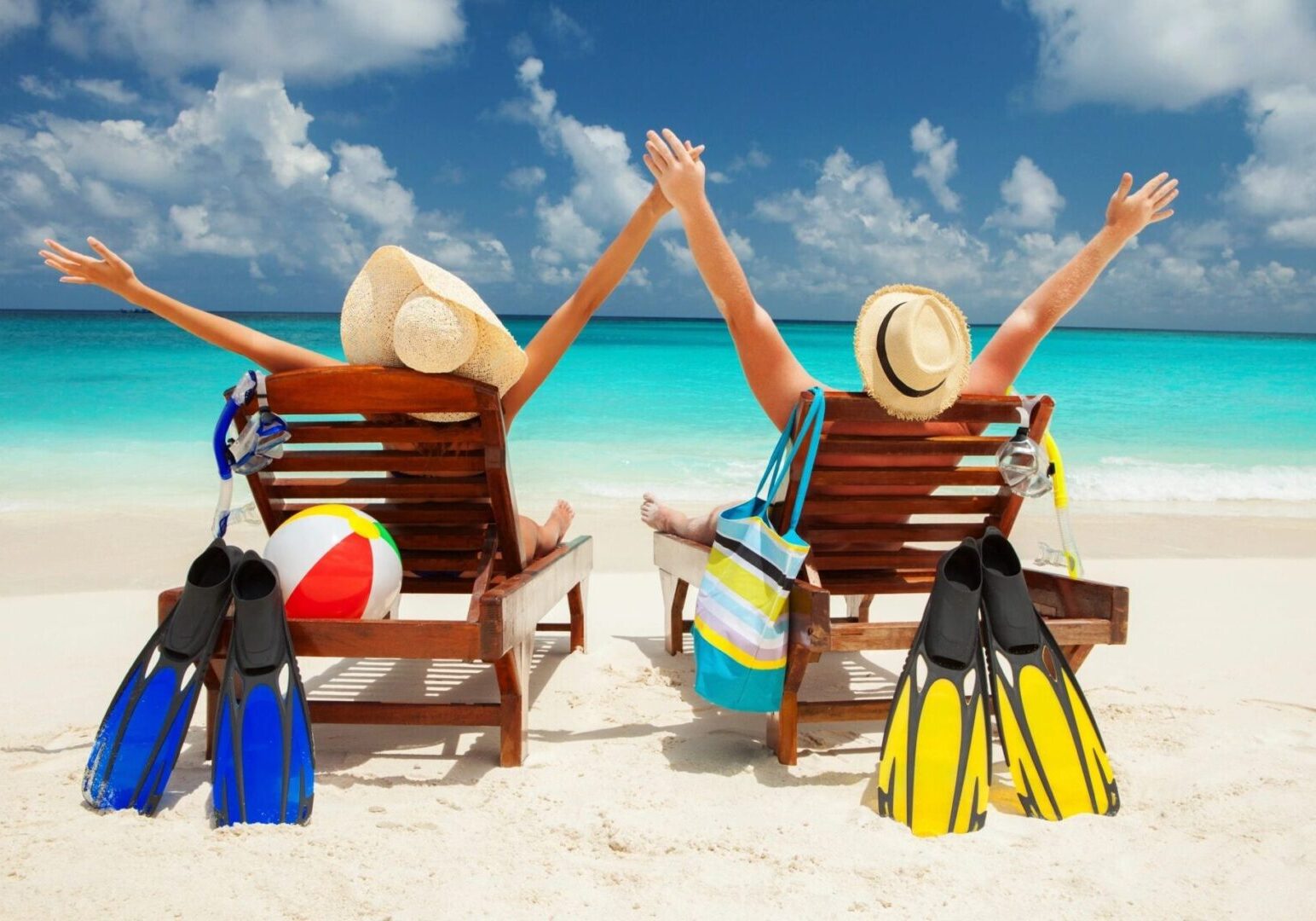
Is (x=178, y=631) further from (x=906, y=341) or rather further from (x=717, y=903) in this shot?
(x=906, y=341)

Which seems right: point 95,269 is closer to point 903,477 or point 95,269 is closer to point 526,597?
point 526,597

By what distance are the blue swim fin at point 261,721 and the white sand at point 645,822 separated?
99mm

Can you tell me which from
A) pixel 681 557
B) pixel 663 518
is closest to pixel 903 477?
pixel 681 557

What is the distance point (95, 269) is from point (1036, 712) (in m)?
3.35

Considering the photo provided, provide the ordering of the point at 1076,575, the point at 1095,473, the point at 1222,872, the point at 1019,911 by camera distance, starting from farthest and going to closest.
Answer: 1. the point at 1095,473
2. the point at 1076,575
3. the point at 1222,872
4. the point at 1019,911

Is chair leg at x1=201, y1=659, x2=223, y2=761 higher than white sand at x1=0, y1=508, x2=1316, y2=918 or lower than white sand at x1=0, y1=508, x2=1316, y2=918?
higher

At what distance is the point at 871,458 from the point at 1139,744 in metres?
1.36

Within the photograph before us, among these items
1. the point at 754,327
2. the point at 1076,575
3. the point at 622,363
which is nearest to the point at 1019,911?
the point at 1076,575

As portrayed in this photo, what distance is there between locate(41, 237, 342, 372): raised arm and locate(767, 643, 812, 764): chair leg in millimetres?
1800

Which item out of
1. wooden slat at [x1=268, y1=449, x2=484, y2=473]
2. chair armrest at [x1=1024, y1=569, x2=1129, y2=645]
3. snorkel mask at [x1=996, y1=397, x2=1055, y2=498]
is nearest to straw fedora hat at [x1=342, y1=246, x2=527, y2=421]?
wooden slat at [x1=268, y1=449, x2=484, y2=473]

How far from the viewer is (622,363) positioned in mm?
31516

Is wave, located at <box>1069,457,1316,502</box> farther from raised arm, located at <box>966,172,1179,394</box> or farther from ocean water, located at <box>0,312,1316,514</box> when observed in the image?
raised arm, located at <box>966,172,1179,394</box>

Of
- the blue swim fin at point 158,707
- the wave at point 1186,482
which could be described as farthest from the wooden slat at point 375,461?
the wave at point 1186,482

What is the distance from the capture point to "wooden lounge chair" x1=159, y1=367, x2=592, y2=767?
9.09 ft
